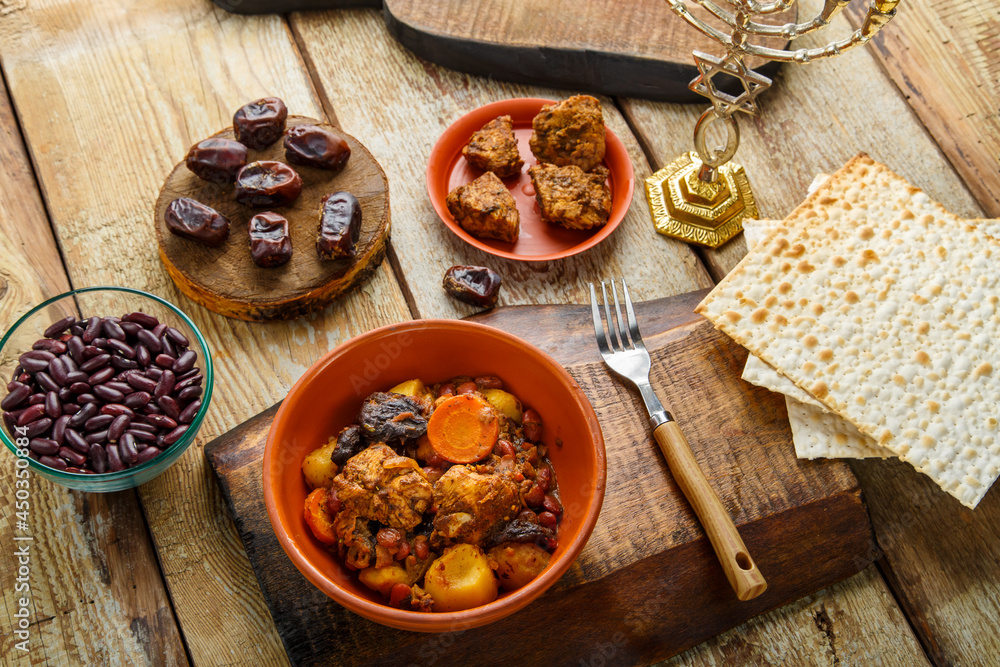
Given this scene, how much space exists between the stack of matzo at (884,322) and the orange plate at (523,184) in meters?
0.63

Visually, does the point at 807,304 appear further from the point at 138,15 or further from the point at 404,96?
the point at 138,15

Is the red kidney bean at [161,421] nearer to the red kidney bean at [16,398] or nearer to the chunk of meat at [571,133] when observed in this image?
the red kidney bean at [16,398]

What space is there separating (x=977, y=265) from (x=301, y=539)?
261 centimetres

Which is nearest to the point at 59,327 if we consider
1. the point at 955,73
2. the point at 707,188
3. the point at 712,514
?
the point at 712,514

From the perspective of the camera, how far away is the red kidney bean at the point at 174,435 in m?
2.34

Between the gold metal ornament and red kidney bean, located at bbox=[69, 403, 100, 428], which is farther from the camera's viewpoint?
the gold metal ornament

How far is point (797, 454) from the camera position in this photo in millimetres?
2521

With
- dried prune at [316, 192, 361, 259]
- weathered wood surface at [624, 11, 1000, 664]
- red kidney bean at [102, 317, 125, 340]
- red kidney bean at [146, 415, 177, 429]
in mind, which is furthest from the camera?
dried prune at [316, 192, 361, 259]

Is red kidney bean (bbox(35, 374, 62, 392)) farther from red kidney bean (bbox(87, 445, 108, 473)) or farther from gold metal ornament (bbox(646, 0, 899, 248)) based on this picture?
gold metal ornament (bbox(646, 0, 899, 248))

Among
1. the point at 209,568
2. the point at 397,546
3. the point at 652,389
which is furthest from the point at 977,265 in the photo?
the point at 209,568

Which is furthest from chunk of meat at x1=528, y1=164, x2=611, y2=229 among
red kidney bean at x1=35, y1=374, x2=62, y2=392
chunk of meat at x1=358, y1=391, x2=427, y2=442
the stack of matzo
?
red kidney bean at x1=35, y1=374, x2=62, y2=392

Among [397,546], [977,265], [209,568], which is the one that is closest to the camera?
[397,546]

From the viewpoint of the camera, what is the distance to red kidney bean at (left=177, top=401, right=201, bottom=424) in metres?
2.39

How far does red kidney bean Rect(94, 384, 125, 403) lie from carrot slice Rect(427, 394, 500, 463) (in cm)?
106
